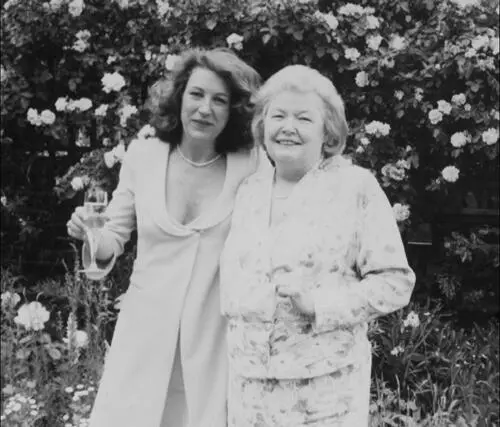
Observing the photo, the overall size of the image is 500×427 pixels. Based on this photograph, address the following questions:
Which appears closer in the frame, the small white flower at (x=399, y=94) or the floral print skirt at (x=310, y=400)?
the floral print skirt at (x=310, y=400)

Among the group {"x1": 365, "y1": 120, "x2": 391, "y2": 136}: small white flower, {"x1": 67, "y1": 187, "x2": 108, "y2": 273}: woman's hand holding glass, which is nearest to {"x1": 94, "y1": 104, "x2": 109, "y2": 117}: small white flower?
{"x1": 365, "y1": 120, "x2": 391, "y2": 136}: small white flower

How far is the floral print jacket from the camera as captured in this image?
2.13m

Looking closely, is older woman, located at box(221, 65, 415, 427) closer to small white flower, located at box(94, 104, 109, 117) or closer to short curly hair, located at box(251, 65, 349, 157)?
short curly hair, located at box(251, 65, 349, 157)

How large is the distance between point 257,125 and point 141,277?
1.92 ft

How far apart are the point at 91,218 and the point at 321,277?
647mm

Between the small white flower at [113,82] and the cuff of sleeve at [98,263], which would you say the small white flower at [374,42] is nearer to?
the small white flower at [113,82]

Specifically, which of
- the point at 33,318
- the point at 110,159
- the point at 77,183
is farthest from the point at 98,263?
the point at 77,183

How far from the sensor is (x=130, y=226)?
8.79 feet

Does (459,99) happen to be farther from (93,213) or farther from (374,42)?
(93,213)

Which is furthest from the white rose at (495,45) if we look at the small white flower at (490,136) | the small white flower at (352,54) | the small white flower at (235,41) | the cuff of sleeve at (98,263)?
the cuff of sleeve at (98,263)

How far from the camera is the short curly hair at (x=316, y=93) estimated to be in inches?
88.5

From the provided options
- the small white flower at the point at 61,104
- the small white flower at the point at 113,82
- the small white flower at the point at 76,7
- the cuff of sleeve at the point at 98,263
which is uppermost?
the small white flower at the point at 76,7

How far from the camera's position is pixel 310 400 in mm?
2150

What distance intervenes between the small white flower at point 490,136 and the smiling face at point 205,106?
2071 millimetres
